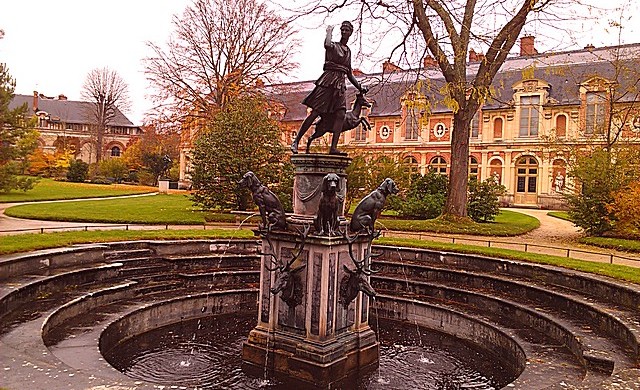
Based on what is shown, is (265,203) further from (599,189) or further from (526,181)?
(526,181)

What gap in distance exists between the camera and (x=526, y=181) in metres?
44.8

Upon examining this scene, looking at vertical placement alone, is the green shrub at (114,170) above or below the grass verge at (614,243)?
above

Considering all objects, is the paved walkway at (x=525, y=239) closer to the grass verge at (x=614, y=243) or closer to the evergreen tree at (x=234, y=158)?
the grass verge at (x=614, y=243)

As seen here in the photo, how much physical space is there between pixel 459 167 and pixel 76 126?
3089 inches

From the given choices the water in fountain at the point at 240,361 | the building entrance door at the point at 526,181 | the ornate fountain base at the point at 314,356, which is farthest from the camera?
the building entrance door at the point at 526,181

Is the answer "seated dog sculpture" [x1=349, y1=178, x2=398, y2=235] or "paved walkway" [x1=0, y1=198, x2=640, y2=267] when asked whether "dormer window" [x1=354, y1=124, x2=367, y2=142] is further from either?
"seated dog sculpture" [x1=349, y1=178, x2=398, y2=235]

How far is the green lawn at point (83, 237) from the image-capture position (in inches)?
488

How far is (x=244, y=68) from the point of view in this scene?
34812 mm

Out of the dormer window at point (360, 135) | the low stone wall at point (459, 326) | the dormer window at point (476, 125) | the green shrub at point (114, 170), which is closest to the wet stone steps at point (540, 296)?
the low stone wall at point (459, 326)

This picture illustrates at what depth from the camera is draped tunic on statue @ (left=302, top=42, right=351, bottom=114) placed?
854cm

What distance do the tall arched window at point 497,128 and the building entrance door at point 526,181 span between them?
9.19 ft

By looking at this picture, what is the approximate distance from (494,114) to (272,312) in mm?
41624

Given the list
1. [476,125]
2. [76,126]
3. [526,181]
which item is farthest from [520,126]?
[76,126]

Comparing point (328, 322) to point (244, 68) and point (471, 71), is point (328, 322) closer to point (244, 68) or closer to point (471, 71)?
point (244, 68)
